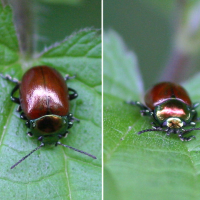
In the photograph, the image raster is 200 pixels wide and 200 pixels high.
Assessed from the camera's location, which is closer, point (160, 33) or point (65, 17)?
point (65, 17)

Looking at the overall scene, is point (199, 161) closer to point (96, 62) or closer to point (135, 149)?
point (135, 149)

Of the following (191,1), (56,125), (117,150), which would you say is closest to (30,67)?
(56,125)

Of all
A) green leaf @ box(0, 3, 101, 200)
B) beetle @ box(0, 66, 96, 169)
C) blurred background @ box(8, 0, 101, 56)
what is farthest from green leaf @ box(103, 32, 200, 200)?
blurred background @ box(8, 0, 101, 56)

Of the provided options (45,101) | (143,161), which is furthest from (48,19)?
(143,161)

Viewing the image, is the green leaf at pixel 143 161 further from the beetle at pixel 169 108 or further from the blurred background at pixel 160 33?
the blurred background at pixel 160 33

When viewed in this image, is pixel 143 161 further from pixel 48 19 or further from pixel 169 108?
pixel 48 19
